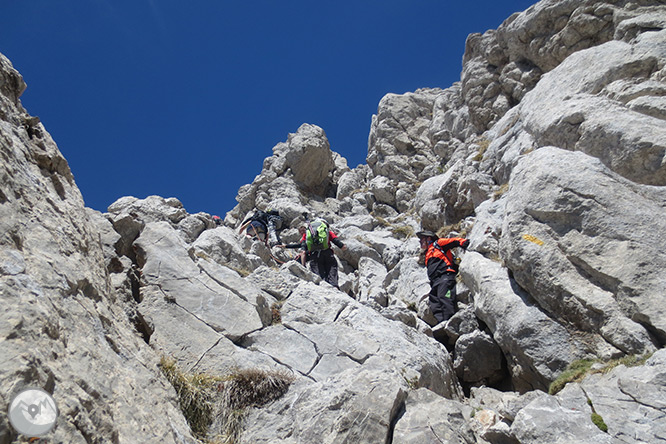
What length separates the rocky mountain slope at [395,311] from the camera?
202 inches

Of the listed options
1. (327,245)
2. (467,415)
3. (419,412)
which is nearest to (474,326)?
(467,415)

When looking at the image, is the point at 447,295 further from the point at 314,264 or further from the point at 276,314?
the point at 314,264

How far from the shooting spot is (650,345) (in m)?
8.37

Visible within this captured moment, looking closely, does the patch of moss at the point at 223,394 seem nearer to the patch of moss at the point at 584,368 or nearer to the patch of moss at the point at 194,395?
the patch of moss at the point at 194,395

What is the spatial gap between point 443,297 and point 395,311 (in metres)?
2.23

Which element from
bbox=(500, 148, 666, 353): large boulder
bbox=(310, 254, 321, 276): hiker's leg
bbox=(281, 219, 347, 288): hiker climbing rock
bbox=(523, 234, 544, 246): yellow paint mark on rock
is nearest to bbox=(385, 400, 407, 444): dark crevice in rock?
bbox=(500, 148, 666, 353): large boulder

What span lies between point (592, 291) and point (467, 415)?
455 cm

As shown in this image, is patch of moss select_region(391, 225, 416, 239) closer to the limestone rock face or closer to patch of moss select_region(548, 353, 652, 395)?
patch of moss select_region(548, 353, 652, 395)

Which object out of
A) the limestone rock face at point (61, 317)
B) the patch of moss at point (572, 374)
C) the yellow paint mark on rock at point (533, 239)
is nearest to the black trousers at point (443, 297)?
the yellow paint mark on rock at point (533, 239)

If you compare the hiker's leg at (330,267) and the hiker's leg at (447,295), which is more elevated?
the hiker's leg at (330,267)

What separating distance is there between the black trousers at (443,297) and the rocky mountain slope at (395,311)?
0.38m

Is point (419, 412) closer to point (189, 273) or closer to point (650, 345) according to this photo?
point (650, 345)
